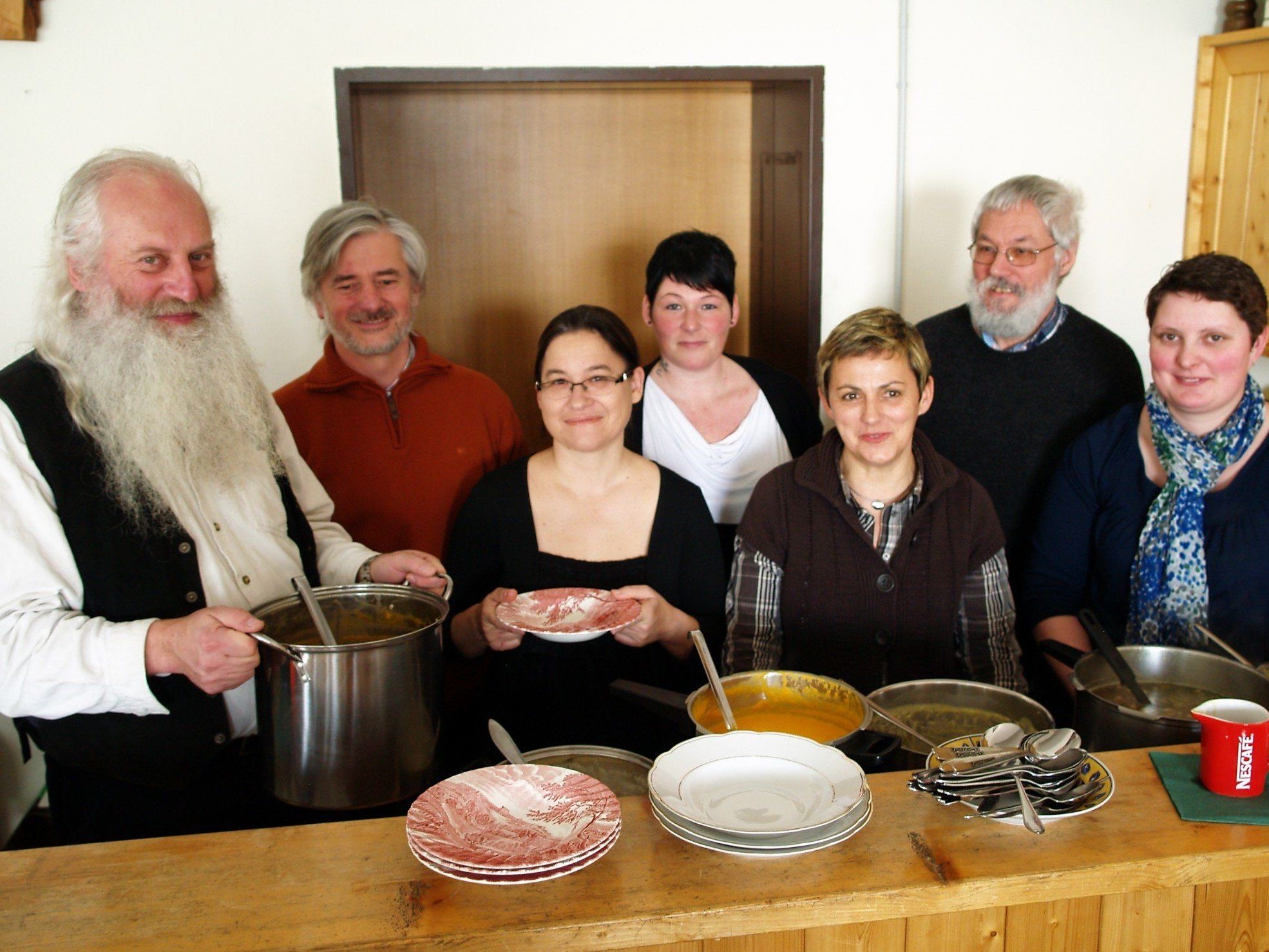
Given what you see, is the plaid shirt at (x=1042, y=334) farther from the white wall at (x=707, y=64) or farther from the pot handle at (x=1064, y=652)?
the pot handle at (x=1064, y=652)

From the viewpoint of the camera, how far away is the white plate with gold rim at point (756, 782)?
3.82ft

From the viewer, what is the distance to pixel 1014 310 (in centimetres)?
254

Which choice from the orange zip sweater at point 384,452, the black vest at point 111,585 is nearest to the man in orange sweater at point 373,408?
the orange zip sweater at point 384,452

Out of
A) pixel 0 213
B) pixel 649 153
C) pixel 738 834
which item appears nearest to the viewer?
pixel 738 834

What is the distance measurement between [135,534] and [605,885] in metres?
0.97

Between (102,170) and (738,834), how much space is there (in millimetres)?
1435

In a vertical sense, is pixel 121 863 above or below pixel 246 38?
below

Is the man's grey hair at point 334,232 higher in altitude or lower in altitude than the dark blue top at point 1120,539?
higher

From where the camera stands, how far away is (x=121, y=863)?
1184 mm

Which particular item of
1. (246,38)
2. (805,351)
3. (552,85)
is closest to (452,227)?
(552,85)

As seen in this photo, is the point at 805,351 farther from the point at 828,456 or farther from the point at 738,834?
the point at 738,834

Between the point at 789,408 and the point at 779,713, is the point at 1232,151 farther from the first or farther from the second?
the point at 779,713

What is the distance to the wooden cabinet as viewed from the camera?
10.3ft

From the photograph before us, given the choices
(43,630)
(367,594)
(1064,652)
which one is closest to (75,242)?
(43,630)
